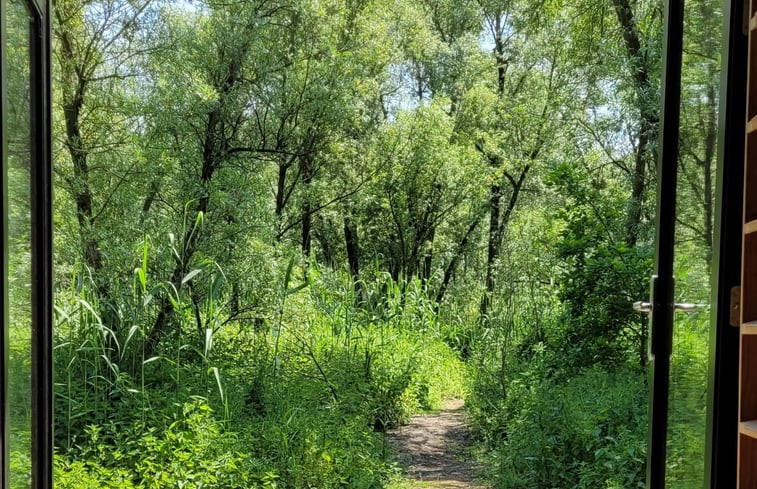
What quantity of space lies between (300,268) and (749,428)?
121 inches

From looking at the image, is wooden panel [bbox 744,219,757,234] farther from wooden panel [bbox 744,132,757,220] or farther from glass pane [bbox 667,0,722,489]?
glass pane [bbox 667,0,722,489]

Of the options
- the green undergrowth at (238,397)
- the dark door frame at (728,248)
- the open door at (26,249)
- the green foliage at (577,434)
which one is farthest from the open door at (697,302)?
the green undergrowth at (238,397)

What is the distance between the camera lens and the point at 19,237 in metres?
1.42

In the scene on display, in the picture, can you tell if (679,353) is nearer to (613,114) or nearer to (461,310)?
(613,114)

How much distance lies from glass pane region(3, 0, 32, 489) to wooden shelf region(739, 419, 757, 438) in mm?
1324

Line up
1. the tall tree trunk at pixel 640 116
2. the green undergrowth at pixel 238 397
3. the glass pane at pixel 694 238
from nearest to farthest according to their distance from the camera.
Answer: the glass pane at pixel 694 238 → the green undergrowth at pixel 238 397 → the tall tree trunk at pixel 640 116

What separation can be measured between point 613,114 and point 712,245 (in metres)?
2.69

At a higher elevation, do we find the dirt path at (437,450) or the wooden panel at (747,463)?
the wooden panel at (747,463)

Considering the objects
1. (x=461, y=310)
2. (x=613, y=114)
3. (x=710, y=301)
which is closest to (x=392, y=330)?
(x=461, y=310)

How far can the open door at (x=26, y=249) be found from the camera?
4.17 ft

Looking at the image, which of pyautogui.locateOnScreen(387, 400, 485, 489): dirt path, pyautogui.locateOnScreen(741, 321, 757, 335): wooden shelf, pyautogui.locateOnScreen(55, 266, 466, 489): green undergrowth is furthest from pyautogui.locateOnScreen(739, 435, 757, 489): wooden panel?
pyautogui.locateOnScreen(387, 400, 485, 489): dirt path

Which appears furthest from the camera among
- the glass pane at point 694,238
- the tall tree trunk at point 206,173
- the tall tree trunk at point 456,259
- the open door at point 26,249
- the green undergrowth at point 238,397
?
the tall tree trunk at point 456,259

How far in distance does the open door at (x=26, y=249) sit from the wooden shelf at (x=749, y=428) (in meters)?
1.28

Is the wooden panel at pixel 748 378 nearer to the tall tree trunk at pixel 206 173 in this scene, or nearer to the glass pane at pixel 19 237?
the glass pane at pixel 19 237
